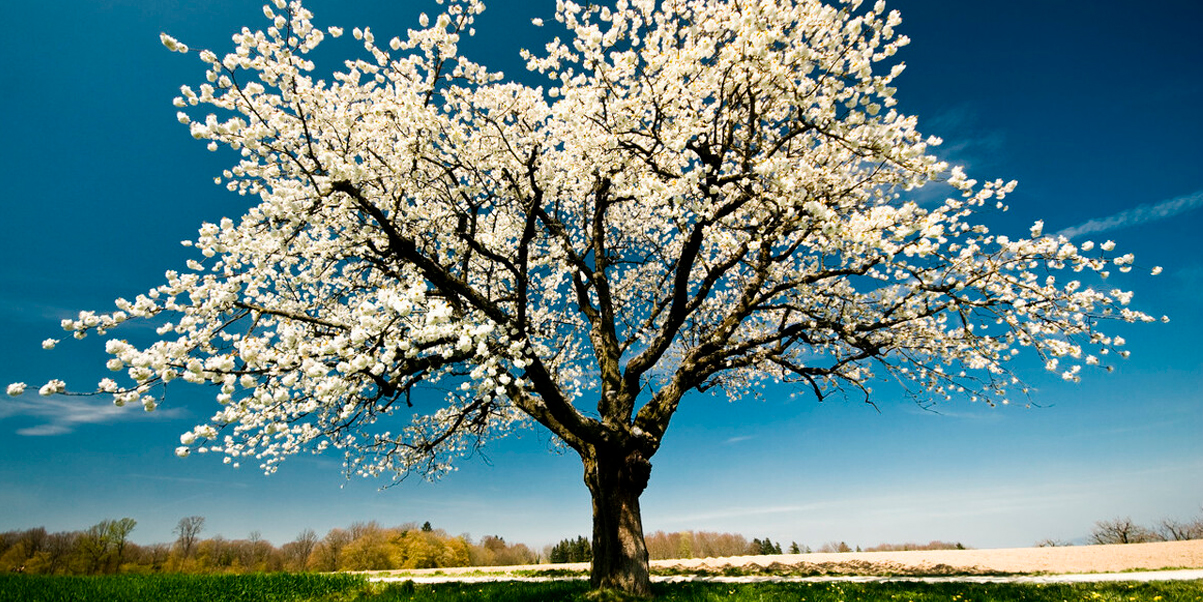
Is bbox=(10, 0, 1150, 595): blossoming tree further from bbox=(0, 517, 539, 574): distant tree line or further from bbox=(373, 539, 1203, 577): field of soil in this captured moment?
bbox=(0, 517, 539, 574): distant tree line

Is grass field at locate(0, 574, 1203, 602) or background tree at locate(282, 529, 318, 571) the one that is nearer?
grass field at locate(0, 574, 1203, 602)

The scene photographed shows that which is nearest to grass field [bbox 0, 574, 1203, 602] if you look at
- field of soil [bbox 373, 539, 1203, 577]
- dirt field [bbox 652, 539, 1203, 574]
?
field of soil [bbox 373, 539, 1203, 577]

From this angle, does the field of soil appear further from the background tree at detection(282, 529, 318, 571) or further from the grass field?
the background tree at detection(282, 529, 318, 571)

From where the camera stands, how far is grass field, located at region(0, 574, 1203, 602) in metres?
9.73

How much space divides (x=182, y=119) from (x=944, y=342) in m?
15.7

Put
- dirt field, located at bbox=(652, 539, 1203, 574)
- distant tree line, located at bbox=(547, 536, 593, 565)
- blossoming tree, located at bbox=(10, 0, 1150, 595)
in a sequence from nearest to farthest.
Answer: blossoming tree, located at bbox=(10, 0, 1150, 595) < dirt field, located at bbox=(652, 539, 1203, 574) < distant tree line, located at bbox=(547, 536, 593, 565)

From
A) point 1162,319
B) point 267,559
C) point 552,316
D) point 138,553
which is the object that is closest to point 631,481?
point 552,316

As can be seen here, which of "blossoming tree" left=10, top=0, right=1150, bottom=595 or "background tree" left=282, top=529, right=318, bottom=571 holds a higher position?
"blossoming tree" left=10, top=0, right=1150, bottom=595

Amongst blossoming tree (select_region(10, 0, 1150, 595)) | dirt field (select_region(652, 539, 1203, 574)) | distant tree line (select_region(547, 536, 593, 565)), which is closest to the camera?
blossoming tree (select_region(10, 0, 1150, 595))

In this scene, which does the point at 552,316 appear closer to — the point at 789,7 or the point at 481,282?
Answer: the point at 481,282

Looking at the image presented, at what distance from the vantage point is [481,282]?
586 inches

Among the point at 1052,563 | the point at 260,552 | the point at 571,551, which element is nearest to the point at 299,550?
the point at 260,552

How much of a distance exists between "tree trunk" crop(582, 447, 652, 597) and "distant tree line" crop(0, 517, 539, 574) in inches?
1079

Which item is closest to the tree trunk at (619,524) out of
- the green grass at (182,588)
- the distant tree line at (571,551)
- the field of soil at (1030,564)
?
the field of soil at (1030,564)
